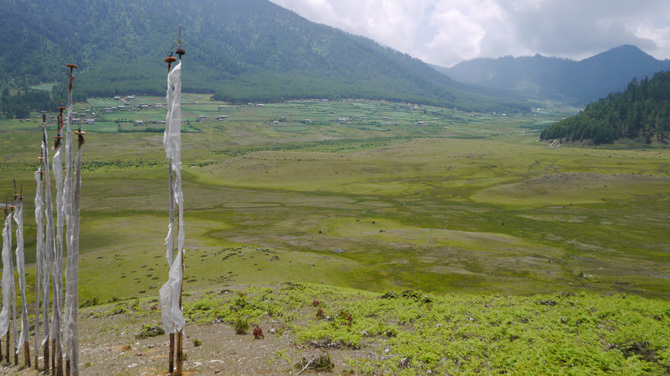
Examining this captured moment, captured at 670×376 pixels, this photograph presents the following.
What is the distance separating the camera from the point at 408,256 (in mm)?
51438

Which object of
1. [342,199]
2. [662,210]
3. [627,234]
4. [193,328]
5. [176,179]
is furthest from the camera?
[342,199]

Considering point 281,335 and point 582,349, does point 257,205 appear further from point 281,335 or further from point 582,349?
point 582,349

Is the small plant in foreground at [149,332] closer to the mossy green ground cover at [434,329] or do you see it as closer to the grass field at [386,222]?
the mossy green ground cover at [434,329]

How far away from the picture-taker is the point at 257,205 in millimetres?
A: 89188

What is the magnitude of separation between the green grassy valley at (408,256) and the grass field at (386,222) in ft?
1.27

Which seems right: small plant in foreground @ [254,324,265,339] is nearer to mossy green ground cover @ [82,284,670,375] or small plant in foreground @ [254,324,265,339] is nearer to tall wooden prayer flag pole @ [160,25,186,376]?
mossy green ground cover @ [82,284,670,375]

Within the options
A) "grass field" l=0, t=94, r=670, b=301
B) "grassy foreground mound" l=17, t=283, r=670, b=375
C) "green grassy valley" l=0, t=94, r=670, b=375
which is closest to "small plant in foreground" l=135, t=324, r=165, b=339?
"grassy foreground mound" l=17, t=283, r=670, b=375

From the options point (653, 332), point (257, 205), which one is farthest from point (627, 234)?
point (257, 205)

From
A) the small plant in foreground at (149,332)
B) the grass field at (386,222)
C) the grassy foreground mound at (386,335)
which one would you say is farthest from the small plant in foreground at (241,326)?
the grass field at (386,222)

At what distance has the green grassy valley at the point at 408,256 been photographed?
20922mm

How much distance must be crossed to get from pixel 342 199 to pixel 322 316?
7247cm

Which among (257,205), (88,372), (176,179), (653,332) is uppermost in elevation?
(176,179)

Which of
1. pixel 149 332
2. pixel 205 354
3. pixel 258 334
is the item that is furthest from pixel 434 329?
pixel 149 332

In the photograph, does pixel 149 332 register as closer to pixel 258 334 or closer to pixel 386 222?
pixel 258 334
